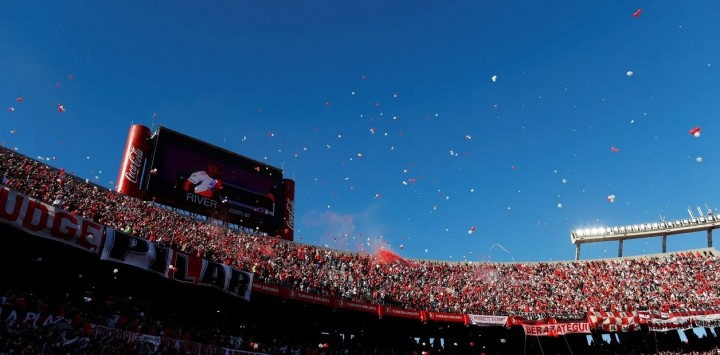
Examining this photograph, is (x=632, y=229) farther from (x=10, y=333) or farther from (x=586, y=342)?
(x=10, y=333)

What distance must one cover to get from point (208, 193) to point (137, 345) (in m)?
19.2

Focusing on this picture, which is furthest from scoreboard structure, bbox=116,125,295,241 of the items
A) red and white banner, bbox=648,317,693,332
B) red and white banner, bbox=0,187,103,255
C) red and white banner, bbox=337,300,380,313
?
red and white banner, bbox=648,317,693,332

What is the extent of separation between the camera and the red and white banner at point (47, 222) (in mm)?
18500

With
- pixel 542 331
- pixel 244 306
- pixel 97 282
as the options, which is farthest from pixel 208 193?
pixel 542 331

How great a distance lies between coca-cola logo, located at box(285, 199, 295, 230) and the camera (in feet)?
147

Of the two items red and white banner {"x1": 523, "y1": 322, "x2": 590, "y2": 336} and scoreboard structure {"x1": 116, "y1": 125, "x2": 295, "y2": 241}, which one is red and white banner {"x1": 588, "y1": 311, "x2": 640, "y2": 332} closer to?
red and white banner {"x1": 523, "y1": 322, "x2": 590, "y2": 336}

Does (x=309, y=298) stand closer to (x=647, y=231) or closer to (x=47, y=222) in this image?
(x=47, y=222)

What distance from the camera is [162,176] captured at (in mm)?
36969

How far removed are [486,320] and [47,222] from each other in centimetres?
2825

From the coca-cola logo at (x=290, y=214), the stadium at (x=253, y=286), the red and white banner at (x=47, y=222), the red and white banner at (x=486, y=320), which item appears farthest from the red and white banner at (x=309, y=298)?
the coca-cola logo at (x=290, y=214)

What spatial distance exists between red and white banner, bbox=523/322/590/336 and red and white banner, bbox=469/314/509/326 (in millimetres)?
1867

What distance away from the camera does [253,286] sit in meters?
28.2

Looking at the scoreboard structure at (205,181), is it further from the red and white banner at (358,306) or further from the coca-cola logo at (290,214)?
the red and white banner at (358,306)

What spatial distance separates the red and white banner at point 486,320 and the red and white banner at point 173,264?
55.5ft
